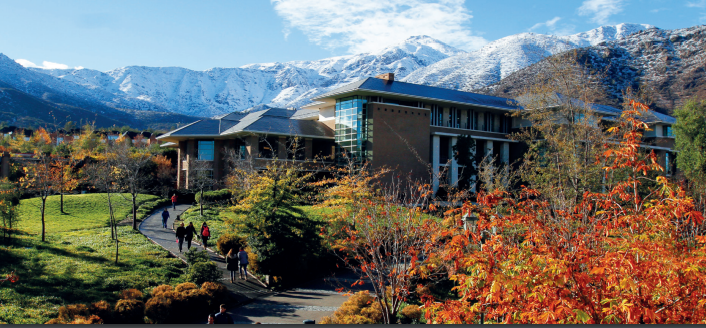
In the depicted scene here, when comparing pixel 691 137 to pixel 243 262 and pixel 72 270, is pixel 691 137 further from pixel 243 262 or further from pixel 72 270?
pixel 72 270

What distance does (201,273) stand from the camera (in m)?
14.8

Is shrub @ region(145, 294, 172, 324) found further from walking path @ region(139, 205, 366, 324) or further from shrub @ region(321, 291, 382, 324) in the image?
shrub @ region(321, 291, 382, 324)

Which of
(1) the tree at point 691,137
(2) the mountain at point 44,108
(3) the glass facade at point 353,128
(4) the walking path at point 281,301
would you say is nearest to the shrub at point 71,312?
(4) the walking path at point 281,301

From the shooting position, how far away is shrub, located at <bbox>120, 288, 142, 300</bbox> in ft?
40.9

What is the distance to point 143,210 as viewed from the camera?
106 feet

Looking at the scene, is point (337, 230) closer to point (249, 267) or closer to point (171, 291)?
point (249, 267)

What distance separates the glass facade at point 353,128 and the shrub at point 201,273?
19664mm

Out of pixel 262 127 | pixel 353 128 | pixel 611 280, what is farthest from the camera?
pixel 262 127

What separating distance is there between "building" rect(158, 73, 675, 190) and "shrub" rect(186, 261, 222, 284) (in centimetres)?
1614

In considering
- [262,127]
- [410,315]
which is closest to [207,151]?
[262,127]

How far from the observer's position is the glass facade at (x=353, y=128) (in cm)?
3456

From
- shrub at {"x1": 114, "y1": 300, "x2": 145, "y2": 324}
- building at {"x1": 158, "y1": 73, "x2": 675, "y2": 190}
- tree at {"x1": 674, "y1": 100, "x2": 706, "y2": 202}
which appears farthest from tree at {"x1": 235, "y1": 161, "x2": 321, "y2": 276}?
tree at {"x1": 674, "y1": 100, "x2": 706, "y2": 202}

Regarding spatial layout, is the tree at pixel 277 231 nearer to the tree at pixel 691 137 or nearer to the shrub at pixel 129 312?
the shrub at pixel 129 312

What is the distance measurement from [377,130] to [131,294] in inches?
955
